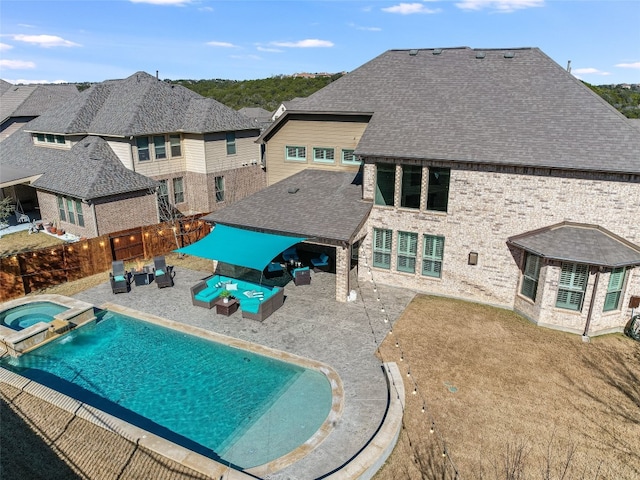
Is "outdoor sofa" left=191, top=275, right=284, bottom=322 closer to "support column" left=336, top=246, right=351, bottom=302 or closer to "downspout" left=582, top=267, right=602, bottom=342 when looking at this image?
"support column" left=336, top=246, right=351, bottom=302

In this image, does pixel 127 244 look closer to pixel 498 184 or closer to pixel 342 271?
pixel 342 271

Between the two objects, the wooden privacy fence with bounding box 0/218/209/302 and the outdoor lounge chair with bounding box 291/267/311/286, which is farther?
the outdoor lounge chair with bounding box 291/267/311/286

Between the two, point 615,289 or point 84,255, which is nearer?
point 615,289

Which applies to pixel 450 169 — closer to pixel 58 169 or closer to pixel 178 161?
pixel 178 161

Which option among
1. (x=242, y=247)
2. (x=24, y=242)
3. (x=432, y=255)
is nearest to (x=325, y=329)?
(x=242, y=247)

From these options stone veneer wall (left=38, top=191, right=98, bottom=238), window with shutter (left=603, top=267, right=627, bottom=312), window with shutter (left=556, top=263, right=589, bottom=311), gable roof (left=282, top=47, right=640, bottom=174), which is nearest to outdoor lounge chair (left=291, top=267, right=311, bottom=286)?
gable roof (left=282, top=47, right=640, bottom=174)

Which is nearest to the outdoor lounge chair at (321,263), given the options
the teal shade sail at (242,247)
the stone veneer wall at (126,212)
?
the teal shade sail at (242,247)
